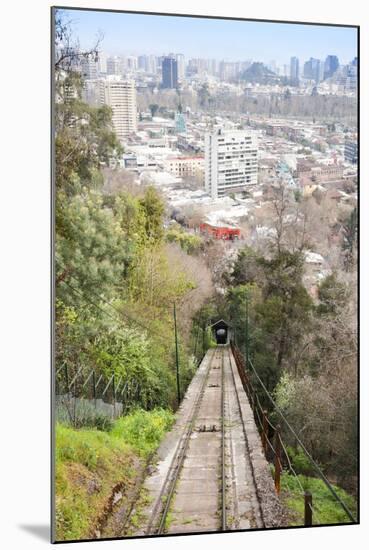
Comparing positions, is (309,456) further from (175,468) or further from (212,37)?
(212,37)

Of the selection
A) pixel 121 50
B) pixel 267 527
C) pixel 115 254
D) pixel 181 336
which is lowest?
pixel 267 527

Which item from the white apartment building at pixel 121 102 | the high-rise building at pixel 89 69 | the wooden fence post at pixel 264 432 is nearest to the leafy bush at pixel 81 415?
the wooden fence post at pixel 264 432

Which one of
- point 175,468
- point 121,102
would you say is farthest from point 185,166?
point 175,468

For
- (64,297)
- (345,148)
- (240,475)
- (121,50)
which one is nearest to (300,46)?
(345,148)

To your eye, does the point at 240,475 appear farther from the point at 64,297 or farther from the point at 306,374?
the point at 64,297

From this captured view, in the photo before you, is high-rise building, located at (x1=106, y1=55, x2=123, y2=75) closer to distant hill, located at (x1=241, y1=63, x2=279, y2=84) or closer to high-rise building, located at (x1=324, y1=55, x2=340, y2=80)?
distant hill, located at (x1=241, y1=63, x2=279, y2=84)

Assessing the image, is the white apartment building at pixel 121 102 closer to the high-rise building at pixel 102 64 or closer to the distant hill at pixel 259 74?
the high-rise building at pixel 102 64
